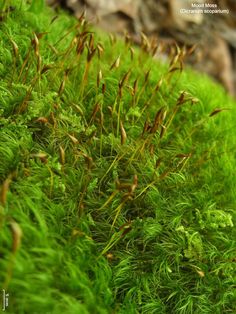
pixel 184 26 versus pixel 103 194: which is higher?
pixel 184 26

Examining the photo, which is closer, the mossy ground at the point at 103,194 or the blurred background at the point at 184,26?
the mossy ground at the point at 103,194

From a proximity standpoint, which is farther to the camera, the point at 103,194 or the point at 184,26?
the point at 184,26

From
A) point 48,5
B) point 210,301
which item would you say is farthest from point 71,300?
point 48,5

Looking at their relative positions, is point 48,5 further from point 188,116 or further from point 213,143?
point 213,143

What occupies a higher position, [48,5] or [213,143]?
[48,5]

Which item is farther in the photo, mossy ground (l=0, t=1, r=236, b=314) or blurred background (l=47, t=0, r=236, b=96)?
blurred background (l=47, t=0, r=236, b=96)
